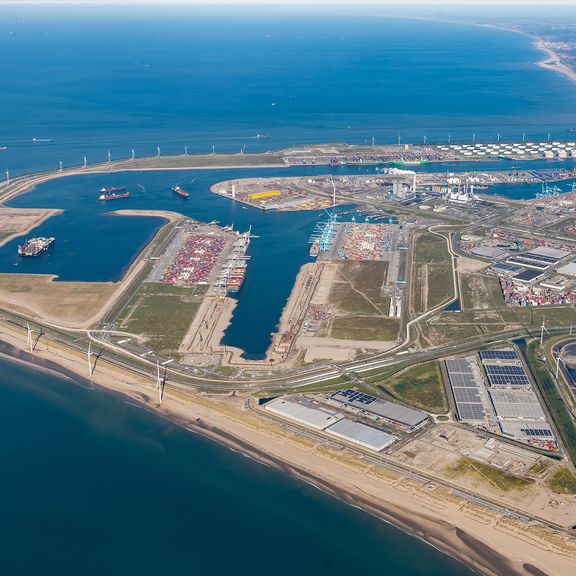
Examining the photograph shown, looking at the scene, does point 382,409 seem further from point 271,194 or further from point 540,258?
point 271,194

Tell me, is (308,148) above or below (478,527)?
above

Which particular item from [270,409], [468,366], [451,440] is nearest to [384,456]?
[451,440]

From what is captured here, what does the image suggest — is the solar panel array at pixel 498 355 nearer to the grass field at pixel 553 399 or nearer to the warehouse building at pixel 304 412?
the grass field at pixel 553 399

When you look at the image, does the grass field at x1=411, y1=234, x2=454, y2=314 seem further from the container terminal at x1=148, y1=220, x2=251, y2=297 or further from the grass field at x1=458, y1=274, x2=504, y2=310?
the container terminal at x1=148, y1=220, x2=251, y2=297

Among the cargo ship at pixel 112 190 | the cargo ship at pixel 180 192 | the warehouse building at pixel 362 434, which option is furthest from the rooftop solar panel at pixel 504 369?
the cargo ship at pixel 112 190

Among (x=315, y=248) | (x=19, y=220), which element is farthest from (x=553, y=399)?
(x=19, y=220)

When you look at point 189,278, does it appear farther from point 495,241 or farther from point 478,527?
point 478,527

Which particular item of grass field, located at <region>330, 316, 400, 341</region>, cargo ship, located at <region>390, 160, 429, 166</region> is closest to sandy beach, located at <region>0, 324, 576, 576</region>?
grass field, located at <region>330, 316, 400, 341</region>
